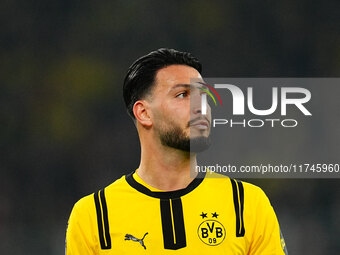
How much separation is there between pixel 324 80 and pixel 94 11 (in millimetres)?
3199

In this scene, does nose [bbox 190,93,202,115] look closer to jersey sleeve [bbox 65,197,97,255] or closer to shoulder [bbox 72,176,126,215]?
shoulder [bbox 72,176,126,215]

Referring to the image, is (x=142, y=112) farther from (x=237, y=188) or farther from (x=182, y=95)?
(x=237, y=188)

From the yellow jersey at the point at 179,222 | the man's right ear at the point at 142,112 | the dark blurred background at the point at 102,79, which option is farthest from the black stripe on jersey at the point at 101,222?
the dark blurred background at the point at 102,79

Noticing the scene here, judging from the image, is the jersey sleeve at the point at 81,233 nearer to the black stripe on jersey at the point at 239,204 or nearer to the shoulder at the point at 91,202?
the shoulder at the point at 91,202

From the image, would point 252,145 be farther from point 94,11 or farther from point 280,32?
point 94,11

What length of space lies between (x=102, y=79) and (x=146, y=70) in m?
5.16

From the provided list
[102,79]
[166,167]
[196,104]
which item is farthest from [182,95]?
[102,79]

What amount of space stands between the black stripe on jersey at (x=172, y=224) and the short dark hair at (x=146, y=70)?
1.23ft

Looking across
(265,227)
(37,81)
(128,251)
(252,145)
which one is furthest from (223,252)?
(37,81)

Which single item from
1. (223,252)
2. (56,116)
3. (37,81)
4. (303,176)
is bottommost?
(223,252)

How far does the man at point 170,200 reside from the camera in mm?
2201

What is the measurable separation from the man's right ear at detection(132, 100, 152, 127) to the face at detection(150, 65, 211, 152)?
0.02 m

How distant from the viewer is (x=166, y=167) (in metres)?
2.27

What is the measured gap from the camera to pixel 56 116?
7262 mm
